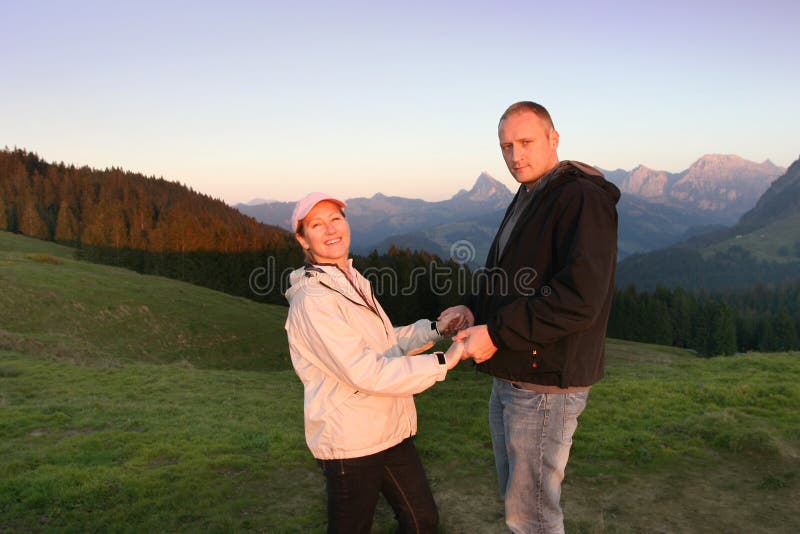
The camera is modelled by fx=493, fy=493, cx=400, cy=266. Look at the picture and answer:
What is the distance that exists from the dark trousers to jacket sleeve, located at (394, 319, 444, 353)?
2.66 feet

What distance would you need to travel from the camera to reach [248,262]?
74.0m

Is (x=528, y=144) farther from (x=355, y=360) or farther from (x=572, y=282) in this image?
(x=355, y=360)

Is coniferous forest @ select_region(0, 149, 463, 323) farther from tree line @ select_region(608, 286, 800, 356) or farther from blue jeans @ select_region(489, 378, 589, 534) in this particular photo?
blue jeans @ select_region(489, 378, 589, 534)

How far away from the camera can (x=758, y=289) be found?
13200 cm

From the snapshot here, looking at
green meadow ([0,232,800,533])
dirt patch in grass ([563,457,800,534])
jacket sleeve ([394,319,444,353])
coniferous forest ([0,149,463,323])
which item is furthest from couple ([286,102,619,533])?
coniferous forest ([0,149,463,323])

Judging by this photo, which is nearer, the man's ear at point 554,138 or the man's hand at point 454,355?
the man's hand at point 454,355

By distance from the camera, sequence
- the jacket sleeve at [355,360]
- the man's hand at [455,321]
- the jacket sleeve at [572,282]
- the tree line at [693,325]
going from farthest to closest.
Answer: the tree line at [693,325] → the man's hand at [455,321] → the jacket sleeve at [355,360] → the jacket sleeve at [572,282]

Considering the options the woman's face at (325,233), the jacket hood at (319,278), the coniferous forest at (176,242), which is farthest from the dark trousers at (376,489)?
the coniferous forest at (176,242)

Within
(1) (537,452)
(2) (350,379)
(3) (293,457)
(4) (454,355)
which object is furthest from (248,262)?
(1) (537,452)

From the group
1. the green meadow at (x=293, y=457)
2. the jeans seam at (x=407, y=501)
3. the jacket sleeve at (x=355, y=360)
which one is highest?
the jacket sleeve at (x=355, y=360)

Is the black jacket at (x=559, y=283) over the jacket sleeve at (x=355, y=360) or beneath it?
over

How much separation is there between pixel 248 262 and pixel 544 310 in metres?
74.8

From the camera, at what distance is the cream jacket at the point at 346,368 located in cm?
340

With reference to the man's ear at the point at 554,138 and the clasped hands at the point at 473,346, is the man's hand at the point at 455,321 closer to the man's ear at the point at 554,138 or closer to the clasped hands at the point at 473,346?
the clasped hands at the point at 473,346
